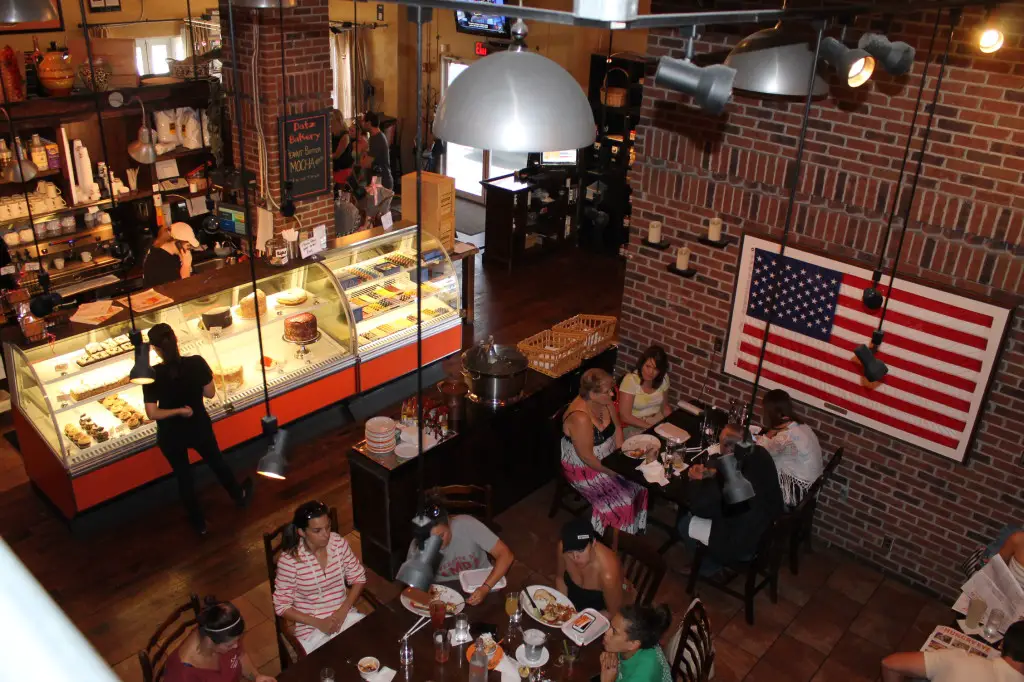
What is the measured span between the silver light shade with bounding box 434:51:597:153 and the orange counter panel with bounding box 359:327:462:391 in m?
5.41

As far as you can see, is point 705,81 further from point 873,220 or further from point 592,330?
point 592,330

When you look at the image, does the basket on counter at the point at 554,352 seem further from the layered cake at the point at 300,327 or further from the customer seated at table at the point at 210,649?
the customer seated at table at the point at 210,649

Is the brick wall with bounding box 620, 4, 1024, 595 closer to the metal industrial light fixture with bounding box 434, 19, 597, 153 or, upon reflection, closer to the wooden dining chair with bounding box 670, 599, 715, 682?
the wooden dining chair with bounding box 670, 599, 715, 682

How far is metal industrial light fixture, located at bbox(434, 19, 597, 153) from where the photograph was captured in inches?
101

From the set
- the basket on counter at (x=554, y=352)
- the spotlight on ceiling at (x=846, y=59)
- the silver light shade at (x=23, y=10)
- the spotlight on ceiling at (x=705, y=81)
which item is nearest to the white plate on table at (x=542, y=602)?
the basket on counter at (x=554, y=352)

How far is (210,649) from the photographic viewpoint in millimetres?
4078

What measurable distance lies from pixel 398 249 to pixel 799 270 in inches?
149

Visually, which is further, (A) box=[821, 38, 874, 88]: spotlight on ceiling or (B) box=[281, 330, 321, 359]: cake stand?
(B) box=[281, 330, 321, 359]: cake stand

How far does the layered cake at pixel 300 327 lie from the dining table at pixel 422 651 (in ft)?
11.1

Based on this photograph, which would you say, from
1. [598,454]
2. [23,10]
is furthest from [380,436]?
[23,10]

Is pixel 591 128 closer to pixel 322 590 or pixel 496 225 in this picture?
pixel 322 590

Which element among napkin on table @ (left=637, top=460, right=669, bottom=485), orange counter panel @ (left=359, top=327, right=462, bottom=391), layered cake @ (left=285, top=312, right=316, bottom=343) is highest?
layered cake @ (left=285, top=312, right=316, bottom=343)

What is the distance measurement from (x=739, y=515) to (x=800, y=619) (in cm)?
99

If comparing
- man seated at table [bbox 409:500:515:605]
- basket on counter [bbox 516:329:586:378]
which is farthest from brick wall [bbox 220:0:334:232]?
man seated at table [bbox 409:500:515:605]
